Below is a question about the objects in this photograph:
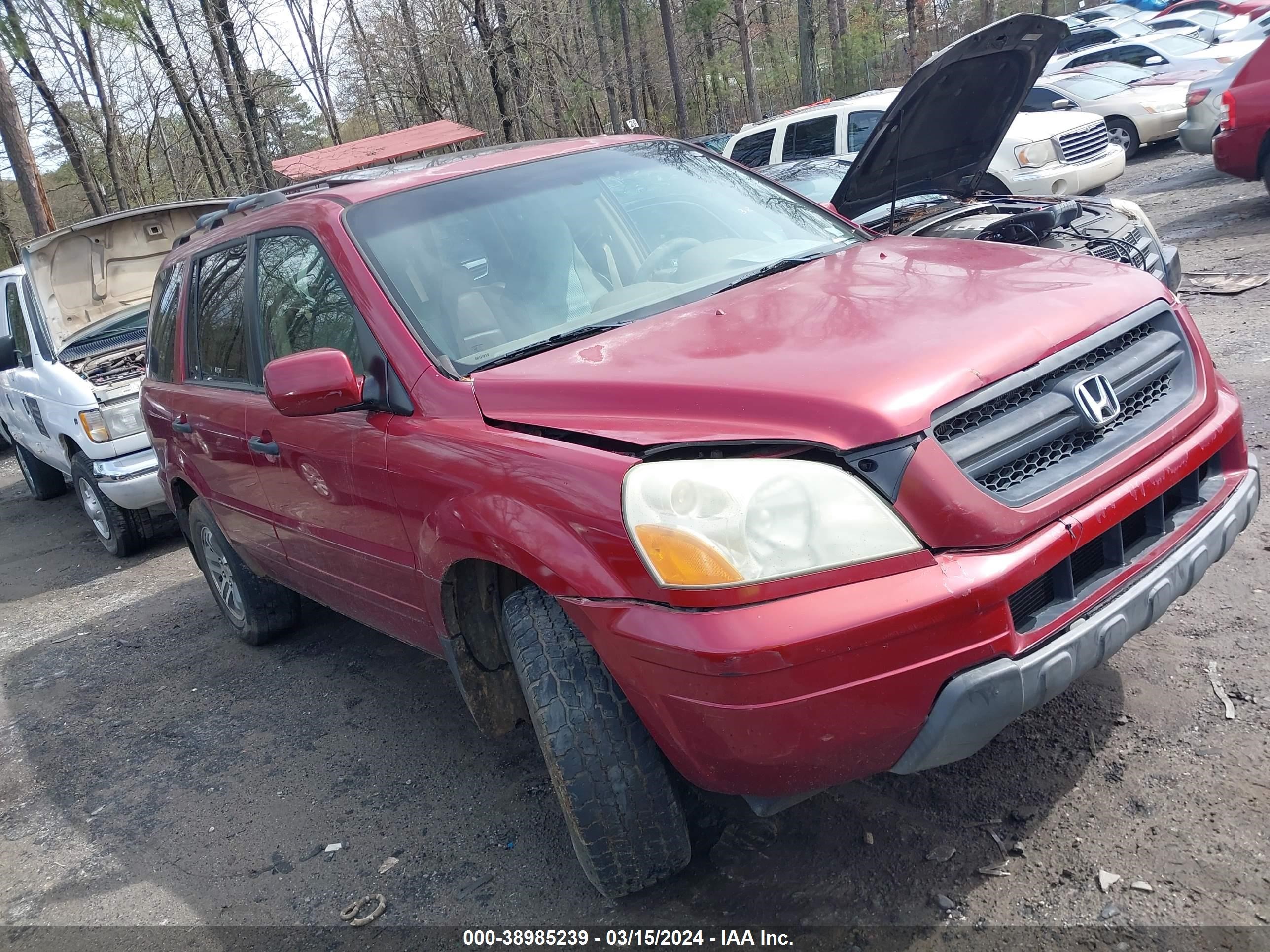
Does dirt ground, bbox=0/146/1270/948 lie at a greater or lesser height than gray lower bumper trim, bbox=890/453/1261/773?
lesser

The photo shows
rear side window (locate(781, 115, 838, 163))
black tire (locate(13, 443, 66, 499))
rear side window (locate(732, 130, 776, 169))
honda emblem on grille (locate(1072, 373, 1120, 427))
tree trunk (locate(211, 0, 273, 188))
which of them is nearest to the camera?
honda emblem on grille (locate(1072, 373, 1120, 427))

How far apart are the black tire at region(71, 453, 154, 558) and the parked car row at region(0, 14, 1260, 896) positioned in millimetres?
3798

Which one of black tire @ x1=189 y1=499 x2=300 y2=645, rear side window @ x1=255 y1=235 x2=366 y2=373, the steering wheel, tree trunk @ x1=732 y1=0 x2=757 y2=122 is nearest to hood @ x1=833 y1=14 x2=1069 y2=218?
the steering wheel

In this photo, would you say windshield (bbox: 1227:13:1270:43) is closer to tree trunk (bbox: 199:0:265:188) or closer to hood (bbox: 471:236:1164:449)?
hood (bbox: 471:236:1164:449)

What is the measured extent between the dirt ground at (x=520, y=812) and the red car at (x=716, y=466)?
37 cm

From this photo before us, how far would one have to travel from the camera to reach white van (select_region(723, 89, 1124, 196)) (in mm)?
10156

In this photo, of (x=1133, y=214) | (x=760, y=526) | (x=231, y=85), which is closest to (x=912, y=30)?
(x=231, y=85)

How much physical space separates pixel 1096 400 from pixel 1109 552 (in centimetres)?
35

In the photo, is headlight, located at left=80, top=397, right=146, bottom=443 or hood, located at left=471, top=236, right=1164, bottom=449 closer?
hood, located at left=471, top=236, right=1164, bottom=449

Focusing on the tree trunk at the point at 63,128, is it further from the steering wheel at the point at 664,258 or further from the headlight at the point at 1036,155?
the steering wheel at the point at 664,258

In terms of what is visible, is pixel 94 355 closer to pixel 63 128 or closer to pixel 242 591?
pixel 242 591

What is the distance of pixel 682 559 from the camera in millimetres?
2059

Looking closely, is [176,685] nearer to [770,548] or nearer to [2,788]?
[2,788]

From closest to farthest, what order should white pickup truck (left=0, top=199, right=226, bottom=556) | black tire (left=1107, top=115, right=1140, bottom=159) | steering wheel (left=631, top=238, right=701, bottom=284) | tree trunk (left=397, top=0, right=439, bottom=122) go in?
steering wheel (left=631, top=238, right=701, bottom=284)
white pickup truck (left=0, top=199, right=226, bottom=556)
black tire (left=1107, top=115, right=1140, bottom=159)
tree trunk (left=397, top=0, right=439, bottom=122)
